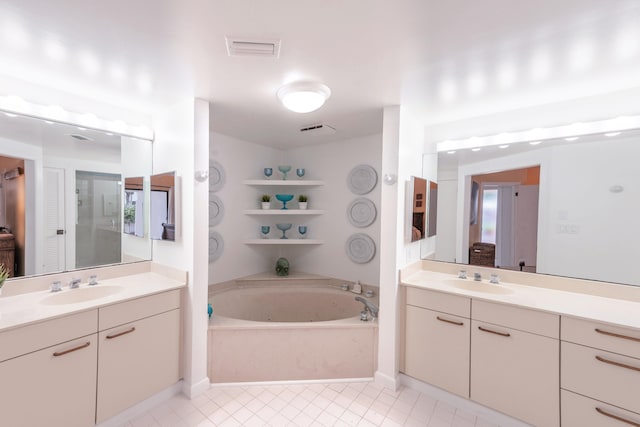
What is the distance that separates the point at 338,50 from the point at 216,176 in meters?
2.09

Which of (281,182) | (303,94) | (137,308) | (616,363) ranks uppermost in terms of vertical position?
(303,94)

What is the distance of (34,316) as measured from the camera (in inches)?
53.7

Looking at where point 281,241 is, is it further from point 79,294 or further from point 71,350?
point 71,350

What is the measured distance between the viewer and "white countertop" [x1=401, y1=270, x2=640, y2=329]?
147cm

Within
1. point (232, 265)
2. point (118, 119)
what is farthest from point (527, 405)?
point (118, 119)

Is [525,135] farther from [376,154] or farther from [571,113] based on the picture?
[376,154]

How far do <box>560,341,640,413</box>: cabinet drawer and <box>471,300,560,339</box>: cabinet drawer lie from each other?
0.32 feet

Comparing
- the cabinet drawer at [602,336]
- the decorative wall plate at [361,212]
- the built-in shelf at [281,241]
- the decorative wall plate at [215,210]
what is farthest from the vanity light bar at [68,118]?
the cabinet drawer at [602,336]

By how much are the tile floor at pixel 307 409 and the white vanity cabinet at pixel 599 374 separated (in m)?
0.54

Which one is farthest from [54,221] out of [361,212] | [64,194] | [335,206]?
[361,212]

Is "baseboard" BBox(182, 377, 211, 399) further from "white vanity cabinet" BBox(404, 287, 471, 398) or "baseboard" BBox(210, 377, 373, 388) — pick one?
"white vanity cabinet" BBox(404, 287, 471, 398)

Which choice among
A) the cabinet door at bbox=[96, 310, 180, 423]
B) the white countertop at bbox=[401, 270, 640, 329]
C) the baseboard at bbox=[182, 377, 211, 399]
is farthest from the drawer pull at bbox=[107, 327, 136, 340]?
the white countertop at bbox=[401, 270, 640, 329]

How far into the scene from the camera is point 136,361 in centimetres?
174

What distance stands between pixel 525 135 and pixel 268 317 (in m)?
2.99
